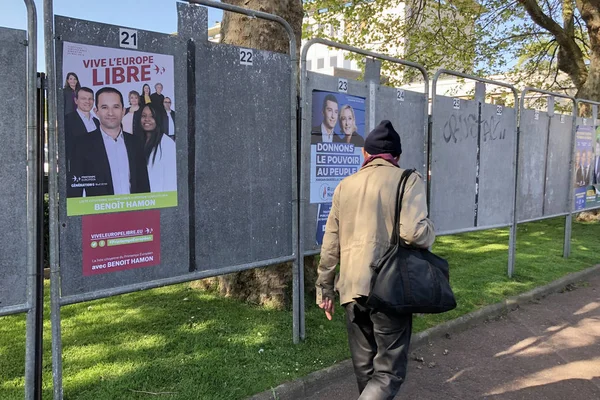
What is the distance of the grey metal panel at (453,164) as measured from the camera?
5.83 meters

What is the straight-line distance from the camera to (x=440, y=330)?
520 cm

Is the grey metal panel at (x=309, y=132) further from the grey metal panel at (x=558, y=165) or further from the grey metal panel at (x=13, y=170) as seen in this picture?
the grey metal panel at (x=558, y=165)

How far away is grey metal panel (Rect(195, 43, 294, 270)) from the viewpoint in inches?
145

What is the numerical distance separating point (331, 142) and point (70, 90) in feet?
7.78

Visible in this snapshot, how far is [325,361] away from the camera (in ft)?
13.8

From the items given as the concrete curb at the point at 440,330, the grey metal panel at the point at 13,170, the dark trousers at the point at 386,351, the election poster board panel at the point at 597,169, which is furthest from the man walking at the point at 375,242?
the election poster board panel at the point at 597,169

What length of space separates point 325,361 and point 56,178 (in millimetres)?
2598

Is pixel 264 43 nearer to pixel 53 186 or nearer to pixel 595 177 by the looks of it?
pixel 53 186

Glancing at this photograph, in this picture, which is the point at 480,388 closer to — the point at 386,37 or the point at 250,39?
the point at 250,39

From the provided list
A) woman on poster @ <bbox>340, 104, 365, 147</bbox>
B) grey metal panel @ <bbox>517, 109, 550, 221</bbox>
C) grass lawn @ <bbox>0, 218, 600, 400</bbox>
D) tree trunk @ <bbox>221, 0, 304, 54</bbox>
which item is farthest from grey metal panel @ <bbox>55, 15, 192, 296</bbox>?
grey metal panel @ <bbox>517, 109, 550, 221</bbox>

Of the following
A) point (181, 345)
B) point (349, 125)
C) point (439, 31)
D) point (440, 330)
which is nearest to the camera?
point (181, 345)

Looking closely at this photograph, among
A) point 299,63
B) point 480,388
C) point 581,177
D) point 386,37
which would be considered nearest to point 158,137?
point 299,63

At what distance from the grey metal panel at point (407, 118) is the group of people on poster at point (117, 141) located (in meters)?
2.43

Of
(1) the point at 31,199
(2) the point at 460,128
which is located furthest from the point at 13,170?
(2) the point at 460,128
